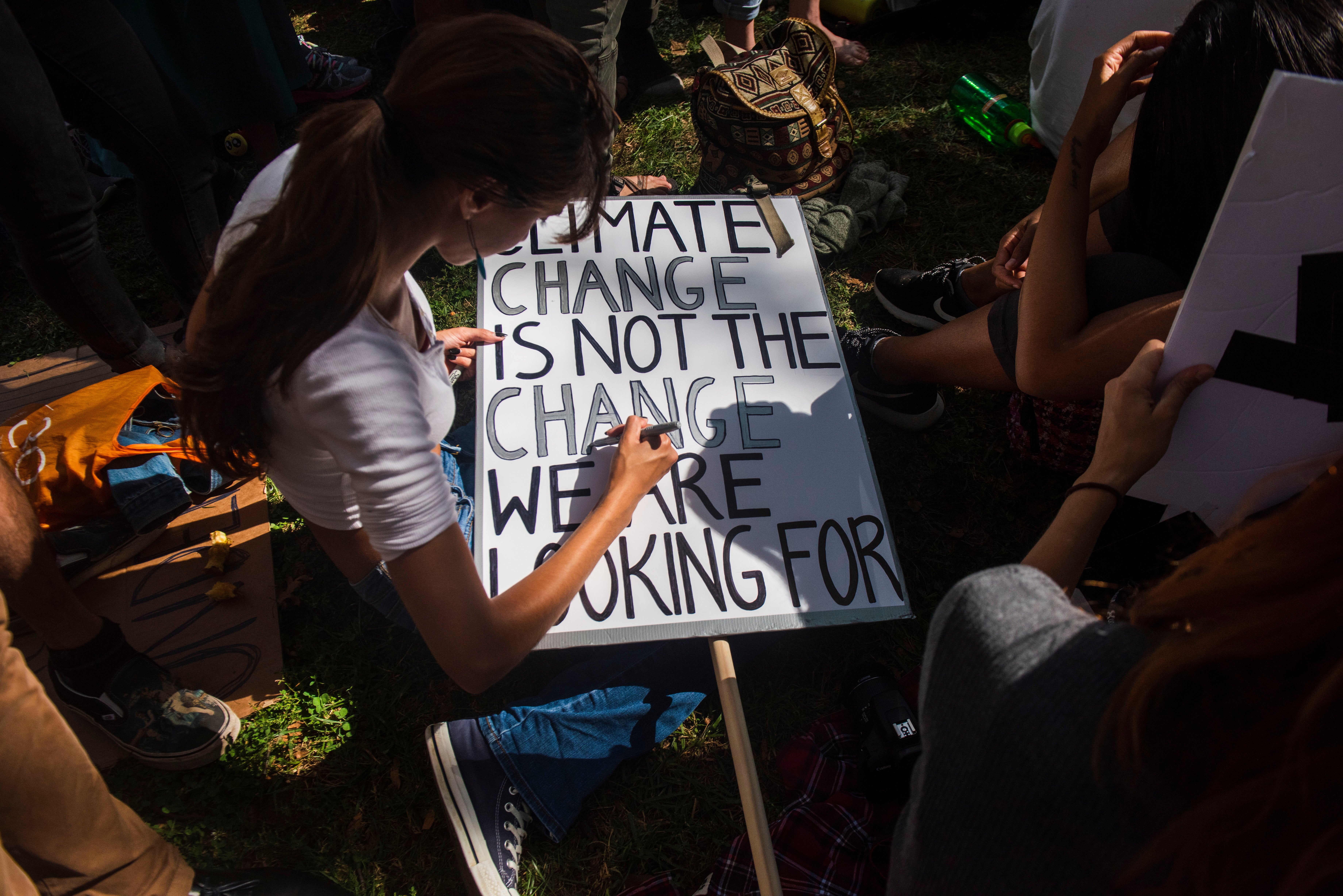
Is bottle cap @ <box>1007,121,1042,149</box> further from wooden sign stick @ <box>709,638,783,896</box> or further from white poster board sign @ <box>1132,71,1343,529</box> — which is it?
wooden sign stick @ <box>709,638,783,896</box>

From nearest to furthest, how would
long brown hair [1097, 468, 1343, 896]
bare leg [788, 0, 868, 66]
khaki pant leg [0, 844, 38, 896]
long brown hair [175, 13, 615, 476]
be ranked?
long brown hair [1097, 468, 1343, 896], khaki pant leg [0, 844, 38, 896], long brown hair [175, 13, 615, 476], bare leg [788, 0, 868, 66]

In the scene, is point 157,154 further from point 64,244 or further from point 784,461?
point 784,461

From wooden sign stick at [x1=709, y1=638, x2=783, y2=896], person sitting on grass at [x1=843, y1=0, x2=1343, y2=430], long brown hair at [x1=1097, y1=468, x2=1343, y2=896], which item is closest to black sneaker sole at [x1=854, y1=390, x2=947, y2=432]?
person sitting on grass at [x1=843, y1=0, x2=1343, y2=430]

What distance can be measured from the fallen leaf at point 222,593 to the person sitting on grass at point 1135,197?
2.00 metres

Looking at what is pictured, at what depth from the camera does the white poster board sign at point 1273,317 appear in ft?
3.41

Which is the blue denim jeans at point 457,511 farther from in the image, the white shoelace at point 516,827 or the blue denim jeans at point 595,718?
the white shoelace at point 516,827

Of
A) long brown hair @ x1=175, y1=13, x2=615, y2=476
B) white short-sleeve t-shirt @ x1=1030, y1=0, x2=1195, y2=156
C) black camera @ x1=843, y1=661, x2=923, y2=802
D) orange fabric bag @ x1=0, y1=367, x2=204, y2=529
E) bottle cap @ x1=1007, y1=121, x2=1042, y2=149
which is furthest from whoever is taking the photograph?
bottle cap @ x1=1007, y1=121, x2=1042, y2=149

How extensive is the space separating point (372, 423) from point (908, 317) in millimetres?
1985

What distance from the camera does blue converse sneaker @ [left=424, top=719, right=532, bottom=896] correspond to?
4.86 ft

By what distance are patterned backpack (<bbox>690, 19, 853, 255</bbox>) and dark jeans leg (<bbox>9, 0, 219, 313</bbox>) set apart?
1571 mm

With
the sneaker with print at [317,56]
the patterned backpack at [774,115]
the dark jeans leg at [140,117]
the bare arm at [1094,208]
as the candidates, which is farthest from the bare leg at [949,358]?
the sneaker with print at [317,56]

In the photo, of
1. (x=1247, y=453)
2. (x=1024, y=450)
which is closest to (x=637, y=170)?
(x=1024, y=450)

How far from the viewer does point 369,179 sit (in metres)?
1.00

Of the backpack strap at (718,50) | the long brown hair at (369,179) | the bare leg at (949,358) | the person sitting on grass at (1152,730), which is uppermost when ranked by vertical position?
the long brown hair at (369,179)
